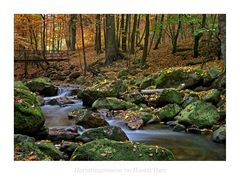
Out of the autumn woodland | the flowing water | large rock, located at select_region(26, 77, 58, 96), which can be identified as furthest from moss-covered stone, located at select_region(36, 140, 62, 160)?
large rock, located at select_region(26, 77, 58, 96)

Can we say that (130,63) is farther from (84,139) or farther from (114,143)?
(114,143)

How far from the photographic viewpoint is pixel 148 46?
10219 mm

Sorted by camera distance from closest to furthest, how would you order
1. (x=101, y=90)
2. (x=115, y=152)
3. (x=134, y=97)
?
(x=115, y=152)
(x=101, y=90)
(x=134, y=97)

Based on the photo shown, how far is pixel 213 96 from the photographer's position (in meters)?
6.98

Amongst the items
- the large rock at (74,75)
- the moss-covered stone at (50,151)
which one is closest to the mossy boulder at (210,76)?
the large rock at (74,75)

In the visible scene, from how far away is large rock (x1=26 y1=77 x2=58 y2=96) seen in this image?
7855 millimetres

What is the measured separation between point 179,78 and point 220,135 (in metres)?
2.75

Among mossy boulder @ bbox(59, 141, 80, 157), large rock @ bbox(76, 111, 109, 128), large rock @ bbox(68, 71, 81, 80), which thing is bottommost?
mossy boulder @ bbox(59, 141, 80, 157)

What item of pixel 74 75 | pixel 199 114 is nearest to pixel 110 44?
pixel 74 75

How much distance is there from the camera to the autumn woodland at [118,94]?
17.6ft

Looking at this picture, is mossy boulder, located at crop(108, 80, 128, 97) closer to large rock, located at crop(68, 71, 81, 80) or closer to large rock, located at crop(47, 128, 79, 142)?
large rock, located at crop(68, 71, 81, 80)

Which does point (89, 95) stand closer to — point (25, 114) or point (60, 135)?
point (60, 135)

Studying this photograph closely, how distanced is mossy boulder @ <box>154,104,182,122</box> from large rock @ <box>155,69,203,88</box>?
0.61 m

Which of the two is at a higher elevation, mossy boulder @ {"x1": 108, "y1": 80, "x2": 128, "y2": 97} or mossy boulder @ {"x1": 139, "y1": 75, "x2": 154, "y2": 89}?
mossy boulder @ {"x1": 139, "y1": 75, "x2": 154, "y2": 89}
